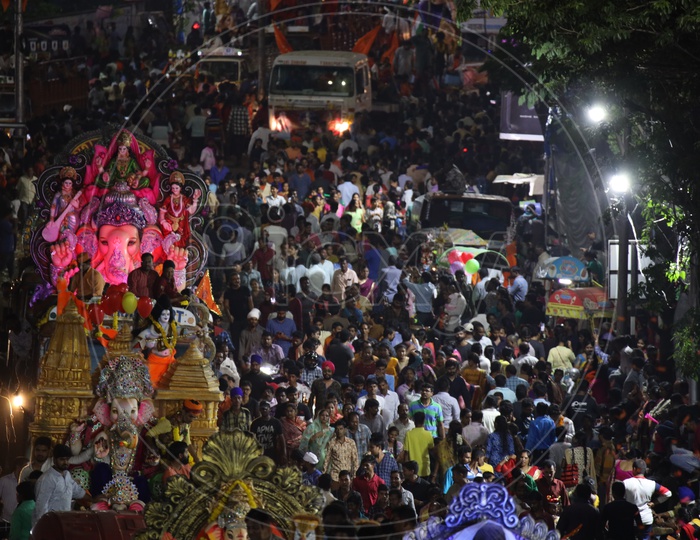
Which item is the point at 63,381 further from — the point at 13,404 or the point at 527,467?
the point at 527,467

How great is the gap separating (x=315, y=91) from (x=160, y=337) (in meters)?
19.5

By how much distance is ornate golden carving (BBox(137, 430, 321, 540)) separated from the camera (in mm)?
10219

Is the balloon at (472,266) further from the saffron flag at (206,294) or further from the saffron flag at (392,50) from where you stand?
the saffron flag at (392,50)

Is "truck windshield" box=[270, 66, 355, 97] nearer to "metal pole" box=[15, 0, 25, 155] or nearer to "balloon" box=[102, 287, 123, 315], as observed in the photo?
"metal pole" box=[15, 0, 25, 155]

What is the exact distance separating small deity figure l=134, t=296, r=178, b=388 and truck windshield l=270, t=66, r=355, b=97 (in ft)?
62.8

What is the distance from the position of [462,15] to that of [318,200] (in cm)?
1268

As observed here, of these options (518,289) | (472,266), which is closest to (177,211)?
(518,289)

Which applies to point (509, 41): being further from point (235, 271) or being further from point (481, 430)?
point (481, 430)

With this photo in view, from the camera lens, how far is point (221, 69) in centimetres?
4350

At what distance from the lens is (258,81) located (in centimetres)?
4153

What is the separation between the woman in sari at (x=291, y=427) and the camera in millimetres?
18109

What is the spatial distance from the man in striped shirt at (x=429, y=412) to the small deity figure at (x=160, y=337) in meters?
2.72

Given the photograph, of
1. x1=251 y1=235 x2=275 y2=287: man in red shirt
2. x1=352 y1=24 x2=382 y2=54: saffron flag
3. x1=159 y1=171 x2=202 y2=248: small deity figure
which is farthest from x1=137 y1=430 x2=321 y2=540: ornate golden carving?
x1=352 y1=24 x2=382 y2=54: saffron flag

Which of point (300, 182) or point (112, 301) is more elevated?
point (300, 182)
